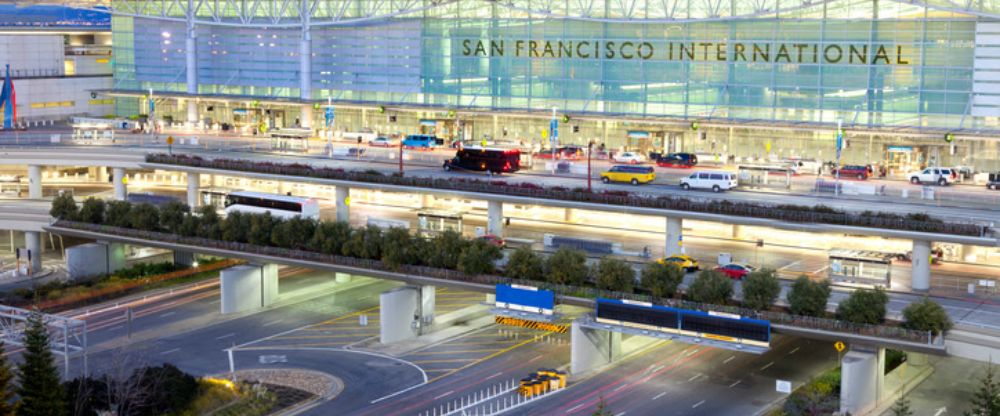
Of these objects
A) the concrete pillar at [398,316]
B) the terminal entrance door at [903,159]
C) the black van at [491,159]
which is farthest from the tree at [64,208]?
the terminal entrance door at [903,159]

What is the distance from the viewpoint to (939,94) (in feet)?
259

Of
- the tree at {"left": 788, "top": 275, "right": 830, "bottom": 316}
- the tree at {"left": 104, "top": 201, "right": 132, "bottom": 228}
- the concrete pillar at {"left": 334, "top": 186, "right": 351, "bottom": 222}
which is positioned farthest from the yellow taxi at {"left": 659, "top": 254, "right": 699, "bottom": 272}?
the tree at {"left": 104, "top": 201, "right": 132, "bottom": 228}

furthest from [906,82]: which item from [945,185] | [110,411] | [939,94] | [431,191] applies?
[110,411]

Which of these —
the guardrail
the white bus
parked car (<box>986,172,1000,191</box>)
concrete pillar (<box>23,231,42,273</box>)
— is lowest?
concrete pillar (<box>23,231,42,273</box>)

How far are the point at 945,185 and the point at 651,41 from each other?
2367cm

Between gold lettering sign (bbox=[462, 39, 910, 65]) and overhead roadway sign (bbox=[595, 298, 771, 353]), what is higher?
gold lettering sign (bbox=[462, 39, 910, 65])

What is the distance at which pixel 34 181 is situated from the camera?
89938 millimetres

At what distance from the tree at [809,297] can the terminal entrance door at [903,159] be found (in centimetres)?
3051

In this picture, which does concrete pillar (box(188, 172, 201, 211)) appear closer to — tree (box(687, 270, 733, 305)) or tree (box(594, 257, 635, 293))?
tree (box(594, 257, 635, 293))

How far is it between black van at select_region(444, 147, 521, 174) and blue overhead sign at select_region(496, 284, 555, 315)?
2216 cm

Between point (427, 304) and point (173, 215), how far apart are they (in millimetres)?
Result: 20697

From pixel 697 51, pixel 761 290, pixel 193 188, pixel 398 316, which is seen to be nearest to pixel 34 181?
pixel 193 188

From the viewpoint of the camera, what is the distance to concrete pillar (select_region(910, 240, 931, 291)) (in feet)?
192

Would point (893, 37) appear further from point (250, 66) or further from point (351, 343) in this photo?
point (250, 66)
